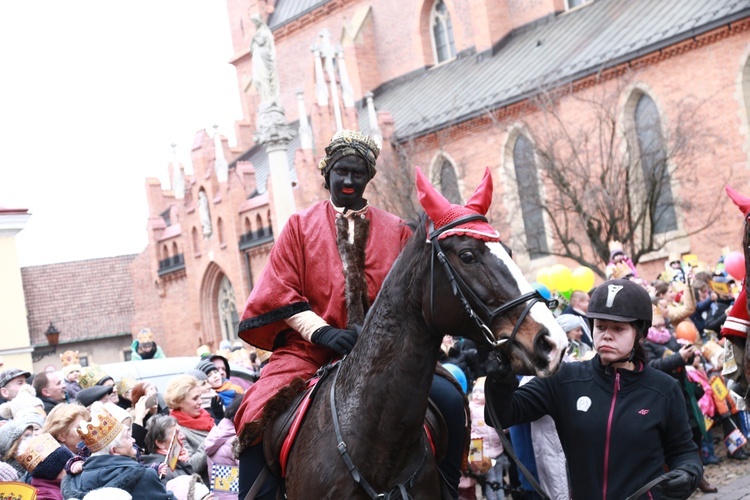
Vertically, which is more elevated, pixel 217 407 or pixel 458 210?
pixel 458 210

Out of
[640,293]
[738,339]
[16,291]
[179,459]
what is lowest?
[179,459]

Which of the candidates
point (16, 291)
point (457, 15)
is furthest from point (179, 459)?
point (457, 15)

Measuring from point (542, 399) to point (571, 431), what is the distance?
210 millimetres

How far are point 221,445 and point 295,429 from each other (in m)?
3.09

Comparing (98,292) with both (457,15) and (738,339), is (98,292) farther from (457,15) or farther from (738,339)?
(738,339)

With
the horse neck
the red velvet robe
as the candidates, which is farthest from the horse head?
the red velvet robe

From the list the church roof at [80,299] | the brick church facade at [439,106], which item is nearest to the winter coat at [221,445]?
the brick church facade at [439,106]

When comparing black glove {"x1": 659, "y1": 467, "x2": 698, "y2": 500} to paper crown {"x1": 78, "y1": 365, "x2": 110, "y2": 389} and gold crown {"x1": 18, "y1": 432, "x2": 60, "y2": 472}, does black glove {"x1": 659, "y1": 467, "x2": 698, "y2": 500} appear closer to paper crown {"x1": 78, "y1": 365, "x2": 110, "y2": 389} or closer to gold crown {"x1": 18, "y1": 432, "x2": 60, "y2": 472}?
gold crown {"x1": 18, "y1": 432, "x2": 60, "y2": 472}

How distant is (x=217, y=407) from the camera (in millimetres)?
9289

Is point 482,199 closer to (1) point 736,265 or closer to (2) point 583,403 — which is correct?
(2) point 583,403

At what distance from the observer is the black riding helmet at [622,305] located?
4.43 meters

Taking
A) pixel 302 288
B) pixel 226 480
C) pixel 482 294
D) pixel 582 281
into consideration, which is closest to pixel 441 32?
pixel 582 281

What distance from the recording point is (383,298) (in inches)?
171

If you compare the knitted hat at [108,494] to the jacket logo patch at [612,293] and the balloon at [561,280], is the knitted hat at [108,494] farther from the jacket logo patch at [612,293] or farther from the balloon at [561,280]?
the balloon at [561,280]
